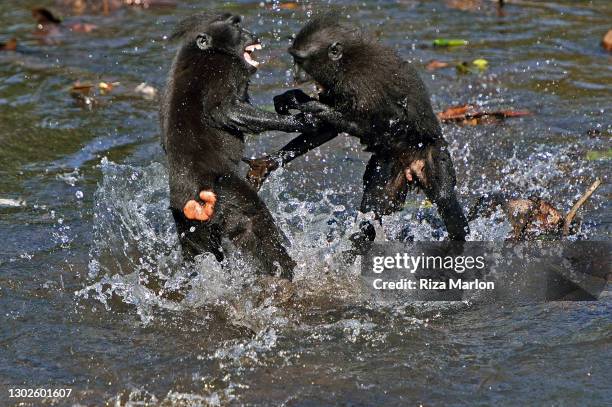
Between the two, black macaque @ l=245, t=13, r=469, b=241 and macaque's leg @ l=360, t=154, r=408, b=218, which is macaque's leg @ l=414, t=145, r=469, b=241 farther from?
macaque's leg @ l=360, t=154, r=408, b=218

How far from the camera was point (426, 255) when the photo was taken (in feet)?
18.3

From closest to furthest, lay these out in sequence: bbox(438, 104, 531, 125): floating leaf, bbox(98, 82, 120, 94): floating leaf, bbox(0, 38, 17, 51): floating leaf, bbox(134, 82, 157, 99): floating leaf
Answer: bbox(438, 104, 531, 125): floating leaf < bbox(134, 82, 157, 99): floating leaf < bbox(98, 82, 120, 94): floating leaf < bbox(0, 38, 17, 51): floating leaf

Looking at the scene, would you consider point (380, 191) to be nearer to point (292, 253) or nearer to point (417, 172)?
point (417, 172)

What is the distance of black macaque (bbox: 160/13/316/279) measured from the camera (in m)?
4.89

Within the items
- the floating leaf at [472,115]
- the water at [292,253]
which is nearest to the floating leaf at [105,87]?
the water at [292,253]

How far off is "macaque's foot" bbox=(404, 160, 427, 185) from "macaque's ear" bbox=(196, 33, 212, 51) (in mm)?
1271

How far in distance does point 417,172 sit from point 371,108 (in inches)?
18.5

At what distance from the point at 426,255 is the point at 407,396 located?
4.83ft

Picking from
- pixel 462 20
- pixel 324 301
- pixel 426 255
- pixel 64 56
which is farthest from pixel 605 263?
pixel 64 56

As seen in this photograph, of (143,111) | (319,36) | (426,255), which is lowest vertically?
(426,255)

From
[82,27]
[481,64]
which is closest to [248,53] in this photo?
[481,64]

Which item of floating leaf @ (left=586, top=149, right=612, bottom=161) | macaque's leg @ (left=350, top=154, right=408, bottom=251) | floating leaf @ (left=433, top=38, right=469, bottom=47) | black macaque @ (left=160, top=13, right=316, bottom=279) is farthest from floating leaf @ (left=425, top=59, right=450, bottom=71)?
black macaque @ (left=160, top=13, right=316, bottom=279)

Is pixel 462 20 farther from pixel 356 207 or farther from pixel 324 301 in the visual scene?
pixel 324 301

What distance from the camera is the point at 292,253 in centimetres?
547
